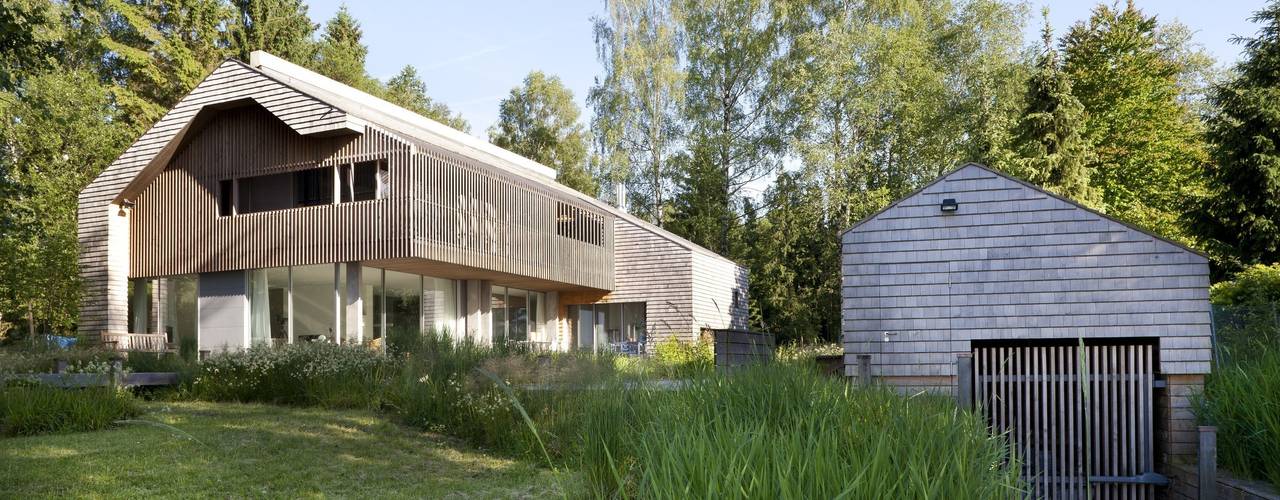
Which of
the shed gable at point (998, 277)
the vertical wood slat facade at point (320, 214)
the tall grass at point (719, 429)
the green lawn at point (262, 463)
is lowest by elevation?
the green lawn at point (262, 463)

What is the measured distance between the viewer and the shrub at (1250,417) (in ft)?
25.2

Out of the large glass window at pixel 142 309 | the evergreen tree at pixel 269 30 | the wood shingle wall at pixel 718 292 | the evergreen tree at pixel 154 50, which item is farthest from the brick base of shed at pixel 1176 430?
the evergreen tree at pixel 269 30

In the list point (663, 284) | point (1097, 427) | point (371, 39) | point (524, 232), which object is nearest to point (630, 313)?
point (663, 284)

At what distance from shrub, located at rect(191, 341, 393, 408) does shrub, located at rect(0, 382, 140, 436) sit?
221 cm

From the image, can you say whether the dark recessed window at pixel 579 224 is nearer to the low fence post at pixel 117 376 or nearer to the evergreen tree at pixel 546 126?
the low fence post at pixel 117 376

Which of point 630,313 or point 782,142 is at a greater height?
point 782,142

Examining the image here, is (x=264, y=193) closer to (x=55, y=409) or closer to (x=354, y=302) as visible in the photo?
(x=354, y=302)

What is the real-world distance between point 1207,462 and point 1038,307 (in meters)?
3.07

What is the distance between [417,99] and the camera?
4231 centimetres

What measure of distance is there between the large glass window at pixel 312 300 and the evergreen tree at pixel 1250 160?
58.8ft

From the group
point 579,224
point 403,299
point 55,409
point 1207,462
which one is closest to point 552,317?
point 579,224

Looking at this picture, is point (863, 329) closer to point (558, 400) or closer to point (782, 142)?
point (558, 400)

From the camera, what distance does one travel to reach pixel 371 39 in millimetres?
38688

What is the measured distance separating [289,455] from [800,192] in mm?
22600
